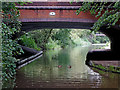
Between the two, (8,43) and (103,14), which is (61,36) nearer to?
(103,14)

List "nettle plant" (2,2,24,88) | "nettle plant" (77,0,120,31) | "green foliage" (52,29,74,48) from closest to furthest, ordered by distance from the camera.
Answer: "nettle plant" (2,2,24,88)
"nettle plant" (77,0,120,31)
"green foliage" (52,29,74,48)

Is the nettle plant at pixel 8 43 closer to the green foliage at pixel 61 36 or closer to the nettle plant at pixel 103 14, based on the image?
the nettle plant at pixel 103 14

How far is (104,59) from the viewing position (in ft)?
48.0

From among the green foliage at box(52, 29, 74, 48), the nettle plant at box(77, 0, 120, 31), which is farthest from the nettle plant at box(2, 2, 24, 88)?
the green foliage at box(52, 29, 74, 48)

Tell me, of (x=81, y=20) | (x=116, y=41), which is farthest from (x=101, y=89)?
(x=116, y=41)

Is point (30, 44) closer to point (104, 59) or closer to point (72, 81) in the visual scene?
point (104, 59)

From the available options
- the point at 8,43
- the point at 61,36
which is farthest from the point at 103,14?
the point at 61,36

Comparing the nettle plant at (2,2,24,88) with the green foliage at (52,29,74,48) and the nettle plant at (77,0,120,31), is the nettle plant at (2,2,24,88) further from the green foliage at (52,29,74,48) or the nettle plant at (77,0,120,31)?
the green foliage at (52,29,74,48)

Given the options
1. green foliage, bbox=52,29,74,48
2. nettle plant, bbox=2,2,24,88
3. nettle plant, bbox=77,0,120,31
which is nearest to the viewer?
nettle plant, bbox=2,2,24,88

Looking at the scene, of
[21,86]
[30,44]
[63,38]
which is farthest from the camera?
[63,38]

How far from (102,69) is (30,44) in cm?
1522

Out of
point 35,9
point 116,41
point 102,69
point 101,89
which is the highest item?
point 35,9

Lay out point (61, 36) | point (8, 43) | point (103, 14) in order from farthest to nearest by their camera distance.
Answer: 1. point (61, 36)
2. point (103, 14)
3. point (8, 43)

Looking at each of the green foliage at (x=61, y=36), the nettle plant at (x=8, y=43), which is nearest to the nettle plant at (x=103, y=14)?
the nettle plant at (x=8, y=43)
